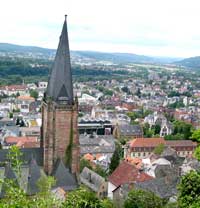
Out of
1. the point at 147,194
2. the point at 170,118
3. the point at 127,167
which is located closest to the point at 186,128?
the point at 170,118

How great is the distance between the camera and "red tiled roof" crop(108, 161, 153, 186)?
4566cm

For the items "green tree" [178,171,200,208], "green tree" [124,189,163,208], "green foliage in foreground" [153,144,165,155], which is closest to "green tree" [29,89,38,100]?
"green foliage in foreground" [153,144,165,155]

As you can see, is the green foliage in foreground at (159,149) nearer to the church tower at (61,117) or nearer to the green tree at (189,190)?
the church tower at (61,117)

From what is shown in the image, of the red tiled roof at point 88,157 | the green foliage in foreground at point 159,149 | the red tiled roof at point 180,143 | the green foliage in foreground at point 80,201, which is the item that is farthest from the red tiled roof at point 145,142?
the green foliage in foreground at point 80,201

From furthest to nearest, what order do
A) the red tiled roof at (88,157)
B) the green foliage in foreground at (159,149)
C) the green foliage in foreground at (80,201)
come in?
the green foliage in foreground at (159,149) < the red tiled roof at (88,157) < the green foliage in foreground at (80,201)

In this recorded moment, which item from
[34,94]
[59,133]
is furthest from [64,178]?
[34,94]

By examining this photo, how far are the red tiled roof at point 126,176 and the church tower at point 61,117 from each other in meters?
7.66

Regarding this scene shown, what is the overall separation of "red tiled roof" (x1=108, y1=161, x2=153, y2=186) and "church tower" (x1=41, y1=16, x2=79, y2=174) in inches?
302

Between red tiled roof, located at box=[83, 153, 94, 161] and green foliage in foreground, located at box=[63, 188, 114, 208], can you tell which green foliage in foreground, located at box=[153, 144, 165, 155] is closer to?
red tiled roof, located at box=[83, 153, 94, 161]

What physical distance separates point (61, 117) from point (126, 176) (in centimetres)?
1102

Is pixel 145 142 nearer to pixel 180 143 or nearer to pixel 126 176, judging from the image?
pixel 180 143

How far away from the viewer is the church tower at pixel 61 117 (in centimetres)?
3891

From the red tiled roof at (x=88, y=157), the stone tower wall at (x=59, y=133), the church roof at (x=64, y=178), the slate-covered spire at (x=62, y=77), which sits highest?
the slate-covered spire at (x=62, y=77)

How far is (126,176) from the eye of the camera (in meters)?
46.3
